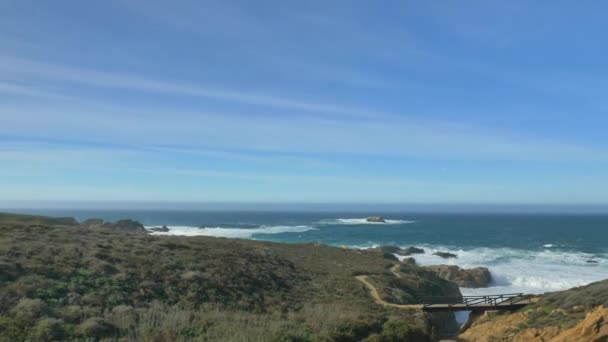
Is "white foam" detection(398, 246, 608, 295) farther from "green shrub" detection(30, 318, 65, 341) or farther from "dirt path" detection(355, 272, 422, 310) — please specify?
"green shrub" detection(30, 318, 65, 341)

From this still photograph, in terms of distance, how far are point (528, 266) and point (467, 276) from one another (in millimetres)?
14739

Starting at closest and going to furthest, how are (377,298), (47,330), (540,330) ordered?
(47,330), (540,330), (377,298)

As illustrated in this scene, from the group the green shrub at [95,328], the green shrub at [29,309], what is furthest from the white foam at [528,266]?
the green shrub at [29,309]

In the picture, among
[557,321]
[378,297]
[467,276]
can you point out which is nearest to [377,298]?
[378,297]

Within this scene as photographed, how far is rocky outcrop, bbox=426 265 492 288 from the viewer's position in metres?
48.1

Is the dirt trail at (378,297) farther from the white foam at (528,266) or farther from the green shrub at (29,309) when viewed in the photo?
the green shrub at (29,309)

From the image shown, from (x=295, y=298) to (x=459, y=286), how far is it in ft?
96.7

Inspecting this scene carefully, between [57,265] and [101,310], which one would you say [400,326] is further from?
[57,265]

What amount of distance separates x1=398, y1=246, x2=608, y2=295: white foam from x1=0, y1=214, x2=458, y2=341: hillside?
57.5ft

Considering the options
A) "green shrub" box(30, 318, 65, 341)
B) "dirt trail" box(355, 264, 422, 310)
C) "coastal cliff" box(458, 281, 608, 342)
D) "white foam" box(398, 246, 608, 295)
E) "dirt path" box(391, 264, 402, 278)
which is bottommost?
"white foam" box(398, 246, 608, 295)

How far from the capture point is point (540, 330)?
1589 centimetres

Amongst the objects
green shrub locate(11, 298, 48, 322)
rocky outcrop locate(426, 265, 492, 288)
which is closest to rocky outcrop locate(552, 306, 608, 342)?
green shrub locate(11, 298, 48, 322)

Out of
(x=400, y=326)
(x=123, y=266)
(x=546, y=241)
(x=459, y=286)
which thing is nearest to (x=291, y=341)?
(x=400, y=326)

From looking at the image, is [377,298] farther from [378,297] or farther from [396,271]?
[396,271]
